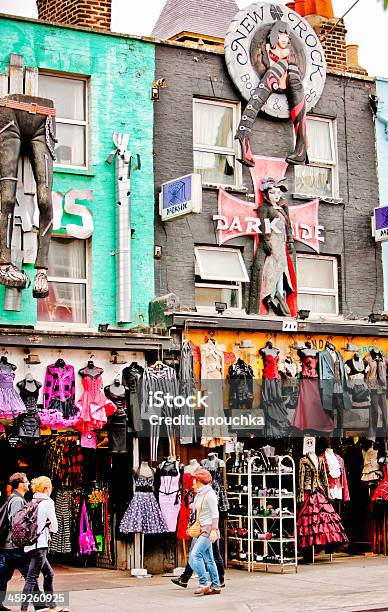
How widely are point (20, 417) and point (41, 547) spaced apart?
4.31 meters

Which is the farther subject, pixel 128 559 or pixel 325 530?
pixel 325 530

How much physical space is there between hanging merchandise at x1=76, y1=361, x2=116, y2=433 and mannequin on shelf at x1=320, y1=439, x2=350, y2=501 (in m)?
4.59

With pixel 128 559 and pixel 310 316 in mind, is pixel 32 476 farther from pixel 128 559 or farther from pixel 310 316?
pixel 310 316

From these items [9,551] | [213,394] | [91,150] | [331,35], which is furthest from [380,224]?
[9,551]

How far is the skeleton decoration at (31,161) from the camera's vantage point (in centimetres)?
1864

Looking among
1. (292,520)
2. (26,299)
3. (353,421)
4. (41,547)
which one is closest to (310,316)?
(353,421)

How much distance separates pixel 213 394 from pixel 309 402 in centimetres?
195

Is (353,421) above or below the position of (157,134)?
below

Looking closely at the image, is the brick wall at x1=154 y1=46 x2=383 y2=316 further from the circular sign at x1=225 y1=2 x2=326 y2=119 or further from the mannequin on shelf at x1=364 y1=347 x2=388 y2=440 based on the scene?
the mannequin on shelf at x1=364 y1=347 x2=388 y2=440

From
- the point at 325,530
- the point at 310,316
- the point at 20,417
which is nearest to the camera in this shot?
the point at 20,417

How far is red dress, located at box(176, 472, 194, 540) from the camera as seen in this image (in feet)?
63.8

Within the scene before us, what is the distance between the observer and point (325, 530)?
2078 cm

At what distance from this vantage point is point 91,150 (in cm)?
2042

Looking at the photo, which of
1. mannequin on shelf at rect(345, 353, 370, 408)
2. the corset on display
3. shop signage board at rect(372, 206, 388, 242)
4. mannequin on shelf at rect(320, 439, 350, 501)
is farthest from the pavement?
shop signage board at rect(372, 206, 388, 242)
